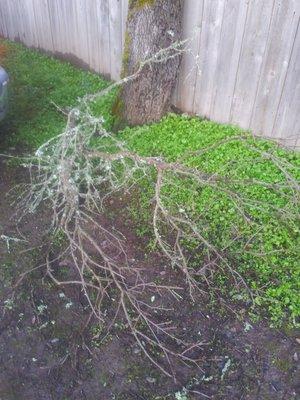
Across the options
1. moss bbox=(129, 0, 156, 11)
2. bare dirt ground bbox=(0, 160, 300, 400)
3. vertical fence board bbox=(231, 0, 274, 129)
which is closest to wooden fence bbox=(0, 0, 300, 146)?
vertical fence board bbox=(231, 0, 274, 129)

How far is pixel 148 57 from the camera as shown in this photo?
161 inches

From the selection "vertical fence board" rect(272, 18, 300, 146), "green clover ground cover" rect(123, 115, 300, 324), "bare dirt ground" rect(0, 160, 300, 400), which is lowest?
"bare dirt ground" rect(0, 160, 300, 400)

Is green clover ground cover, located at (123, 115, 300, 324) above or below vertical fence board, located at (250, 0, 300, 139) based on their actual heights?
below

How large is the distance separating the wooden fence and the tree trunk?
0.69ft

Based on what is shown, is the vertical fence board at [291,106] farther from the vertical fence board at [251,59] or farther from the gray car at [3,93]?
the gray car at [3,93]

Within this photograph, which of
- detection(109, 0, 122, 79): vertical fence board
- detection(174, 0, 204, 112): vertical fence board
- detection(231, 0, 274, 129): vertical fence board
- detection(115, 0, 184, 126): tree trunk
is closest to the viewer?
detection(231, 0, 274, 129): vertical fence board

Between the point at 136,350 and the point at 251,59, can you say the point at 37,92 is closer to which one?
the point at 251,59

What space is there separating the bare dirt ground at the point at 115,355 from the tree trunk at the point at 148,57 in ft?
6.69

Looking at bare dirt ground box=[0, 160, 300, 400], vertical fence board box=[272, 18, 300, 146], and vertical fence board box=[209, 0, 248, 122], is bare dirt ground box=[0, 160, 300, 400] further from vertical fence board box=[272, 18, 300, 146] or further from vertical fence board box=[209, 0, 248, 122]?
vertical fence board box=[209, 0, 248, 122]

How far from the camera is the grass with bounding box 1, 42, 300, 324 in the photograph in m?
3.10

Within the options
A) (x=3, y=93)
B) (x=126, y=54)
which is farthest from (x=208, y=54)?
(x=3, y=93)

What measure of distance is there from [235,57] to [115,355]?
2.82 metres

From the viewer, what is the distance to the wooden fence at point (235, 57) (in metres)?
3.71

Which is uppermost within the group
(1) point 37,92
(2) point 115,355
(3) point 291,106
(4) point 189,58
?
(4) point 189,58
